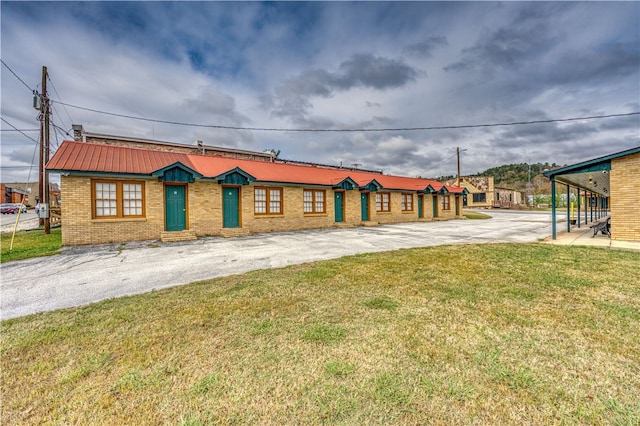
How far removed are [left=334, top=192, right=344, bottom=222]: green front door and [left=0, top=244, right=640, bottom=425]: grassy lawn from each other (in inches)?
558

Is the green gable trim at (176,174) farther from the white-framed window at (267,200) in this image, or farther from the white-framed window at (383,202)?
the white-framed window at (383,202)

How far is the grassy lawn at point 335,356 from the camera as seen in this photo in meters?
2.21

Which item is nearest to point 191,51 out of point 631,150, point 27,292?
point 27,292

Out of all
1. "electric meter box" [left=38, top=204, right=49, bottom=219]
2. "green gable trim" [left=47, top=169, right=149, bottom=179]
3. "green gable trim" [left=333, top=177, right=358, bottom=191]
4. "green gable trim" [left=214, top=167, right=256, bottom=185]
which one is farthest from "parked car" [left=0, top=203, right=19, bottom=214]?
"green gable trim" [left=333, top=177, right=358, bottom=191]

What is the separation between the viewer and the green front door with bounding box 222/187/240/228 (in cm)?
1459

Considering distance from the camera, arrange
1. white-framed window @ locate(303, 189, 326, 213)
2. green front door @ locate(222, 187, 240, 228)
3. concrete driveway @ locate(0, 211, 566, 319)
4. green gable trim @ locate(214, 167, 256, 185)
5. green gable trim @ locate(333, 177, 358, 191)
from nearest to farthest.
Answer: concrete driveway @ locate(0, 211, 566, 319) → green gable trim @ locate(214, 167, 256, 185) → green front door @ locate(222, 187, 240, 228) → white-framed window @ locate(303, 189, 326, 213) → green gable trim @ locate(333, 177, 358, 191)

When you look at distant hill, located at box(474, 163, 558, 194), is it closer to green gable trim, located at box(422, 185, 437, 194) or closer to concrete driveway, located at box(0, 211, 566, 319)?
green gable trim, located at box(422, 185, 437, 194)

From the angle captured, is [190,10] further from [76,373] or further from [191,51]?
[76,373]

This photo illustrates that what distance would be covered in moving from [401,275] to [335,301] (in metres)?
2.22

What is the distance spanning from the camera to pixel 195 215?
1360 cm

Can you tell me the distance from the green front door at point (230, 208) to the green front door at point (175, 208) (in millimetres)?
1941

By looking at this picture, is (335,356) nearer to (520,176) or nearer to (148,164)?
(148,164)

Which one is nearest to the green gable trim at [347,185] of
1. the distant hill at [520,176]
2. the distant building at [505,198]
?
the distant building at [505,198]

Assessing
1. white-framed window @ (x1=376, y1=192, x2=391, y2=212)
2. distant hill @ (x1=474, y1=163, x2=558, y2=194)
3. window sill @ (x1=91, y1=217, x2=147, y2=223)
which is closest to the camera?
window sill @ (x1=91, y1=217, x2=147, y2=223)
